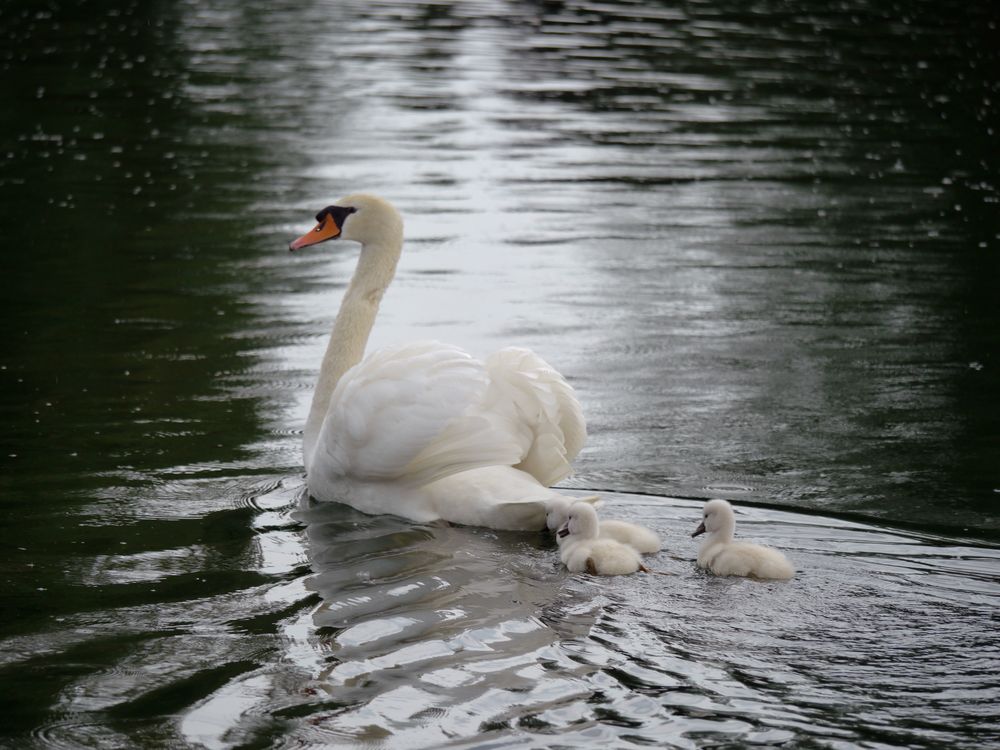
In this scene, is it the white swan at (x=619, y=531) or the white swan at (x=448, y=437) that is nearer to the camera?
the white swan at (x=619, y=531)

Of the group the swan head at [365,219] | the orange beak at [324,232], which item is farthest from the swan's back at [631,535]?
the orange beak at [324,232]

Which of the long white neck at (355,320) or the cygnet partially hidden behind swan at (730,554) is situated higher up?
the long white neck at (355,320)

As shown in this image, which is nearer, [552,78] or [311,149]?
[311,149]

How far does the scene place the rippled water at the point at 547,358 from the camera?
5.49 m

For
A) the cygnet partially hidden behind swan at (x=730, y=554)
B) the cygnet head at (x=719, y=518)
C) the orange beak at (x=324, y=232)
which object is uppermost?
the orange beak at (x=324, y=232)

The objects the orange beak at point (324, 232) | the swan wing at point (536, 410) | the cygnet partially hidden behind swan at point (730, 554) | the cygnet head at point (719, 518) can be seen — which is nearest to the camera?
the cygnet partially hidden behind swan at point (730, 554)

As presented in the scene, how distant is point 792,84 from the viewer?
77.8ft

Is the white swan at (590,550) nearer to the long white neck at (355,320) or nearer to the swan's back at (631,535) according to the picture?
the swan's back at (631,535)

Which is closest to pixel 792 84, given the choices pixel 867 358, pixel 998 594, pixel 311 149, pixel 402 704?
pixel 311 149

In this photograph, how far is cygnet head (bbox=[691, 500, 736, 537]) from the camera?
6770 millimetres

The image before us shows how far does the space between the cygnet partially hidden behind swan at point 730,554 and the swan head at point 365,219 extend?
8.85 ft

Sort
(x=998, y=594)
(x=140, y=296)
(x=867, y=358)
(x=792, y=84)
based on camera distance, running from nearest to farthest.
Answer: (x=998, y=594)
(x=867, y=358)
(x=140, y=296)
(x=792, y=84)

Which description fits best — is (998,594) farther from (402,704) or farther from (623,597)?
(402,704)

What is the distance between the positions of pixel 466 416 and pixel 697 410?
257 cm
